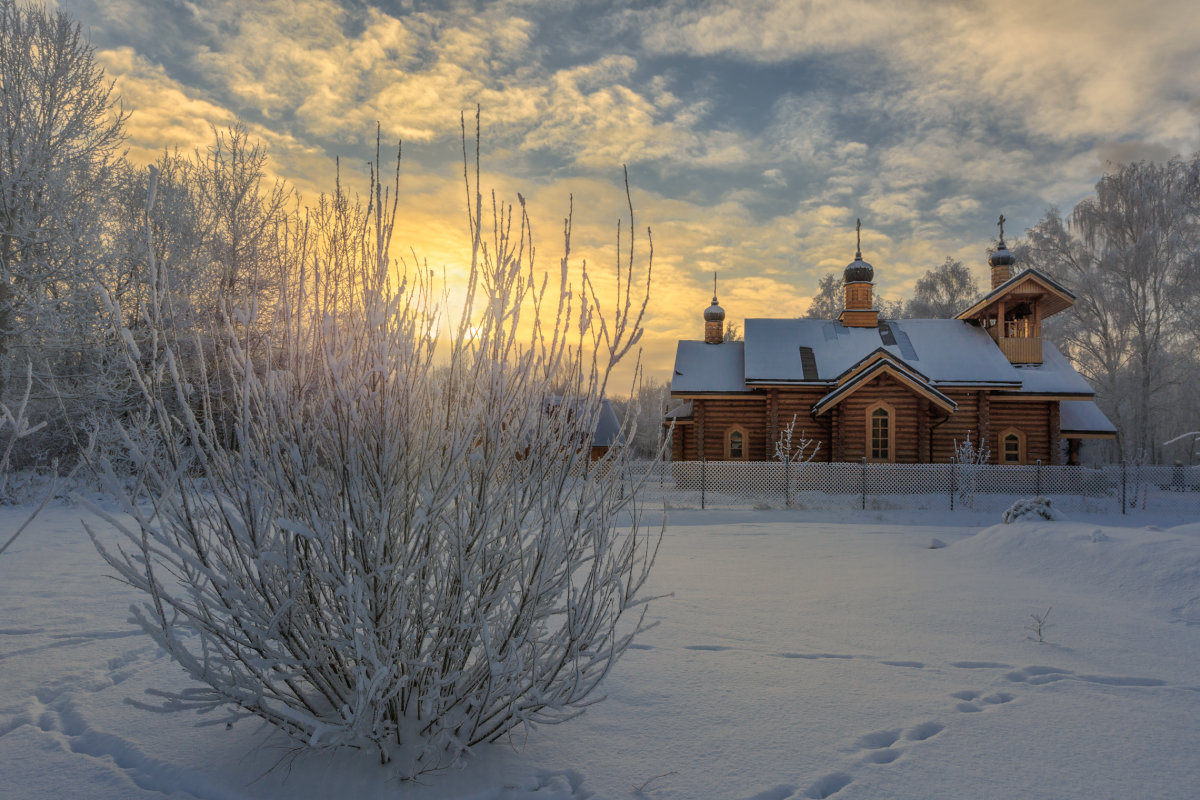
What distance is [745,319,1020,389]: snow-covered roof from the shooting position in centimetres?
2092

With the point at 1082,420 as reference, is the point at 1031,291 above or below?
above

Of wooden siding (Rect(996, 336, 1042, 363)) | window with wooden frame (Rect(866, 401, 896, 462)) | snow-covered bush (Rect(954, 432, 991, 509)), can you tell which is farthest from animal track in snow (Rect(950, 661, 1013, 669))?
wooden siding (Rect(996, 336, 1042, 363))

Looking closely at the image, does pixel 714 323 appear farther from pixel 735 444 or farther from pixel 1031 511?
pixel 1031 511

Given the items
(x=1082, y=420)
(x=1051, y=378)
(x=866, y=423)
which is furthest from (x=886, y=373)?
(x=1082, y=420)

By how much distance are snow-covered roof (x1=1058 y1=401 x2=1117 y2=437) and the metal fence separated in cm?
258

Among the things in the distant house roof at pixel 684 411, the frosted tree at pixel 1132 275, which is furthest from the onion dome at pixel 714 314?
the frosted tree at pixel 1132 275

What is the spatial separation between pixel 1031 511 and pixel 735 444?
38.7 feet

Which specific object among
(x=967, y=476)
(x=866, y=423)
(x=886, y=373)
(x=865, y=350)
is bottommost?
(x=967, y=476)

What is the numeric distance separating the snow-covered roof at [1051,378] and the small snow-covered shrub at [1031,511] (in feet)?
39.4

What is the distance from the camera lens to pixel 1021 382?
2048cm

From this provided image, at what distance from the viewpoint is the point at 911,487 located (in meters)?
17.8

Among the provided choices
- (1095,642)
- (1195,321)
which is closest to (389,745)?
(1095,642)

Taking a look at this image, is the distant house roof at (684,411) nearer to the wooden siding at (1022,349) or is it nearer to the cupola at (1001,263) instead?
the wooden siding at (1022,349)

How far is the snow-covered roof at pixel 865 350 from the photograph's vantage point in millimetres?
20922
